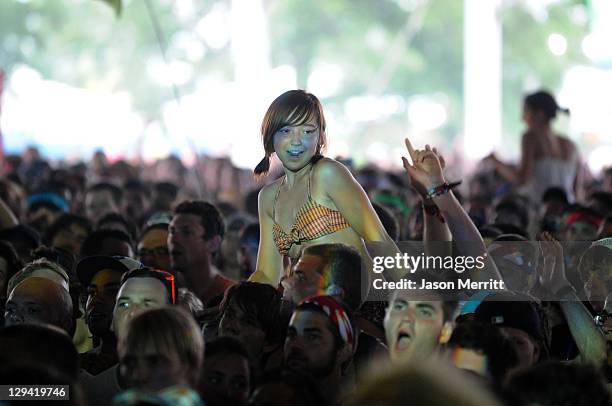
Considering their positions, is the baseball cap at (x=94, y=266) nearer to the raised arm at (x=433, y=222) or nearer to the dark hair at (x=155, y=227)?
the raised arm at (x=433, y=222)

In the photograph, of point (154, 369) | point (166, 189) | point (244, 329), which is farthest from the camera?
point (166, 189)

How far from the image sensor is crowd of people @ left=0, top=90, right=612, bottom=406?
4.08 m

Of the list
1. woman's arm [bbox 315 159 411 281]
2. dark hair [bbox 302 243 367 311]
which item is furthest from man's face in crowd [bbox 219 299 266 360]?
woman's arm [bbox 315 159 411 281]

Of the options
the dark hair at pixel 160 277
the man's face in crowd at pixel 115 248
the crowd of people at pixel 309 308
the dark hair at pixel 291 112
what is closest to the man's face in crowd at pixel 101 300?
the crowd of people at pixel 309 308

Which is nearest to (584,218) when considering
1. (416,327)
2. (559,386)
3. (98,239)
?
(98,239)

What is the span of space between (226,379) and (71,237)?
4656mm

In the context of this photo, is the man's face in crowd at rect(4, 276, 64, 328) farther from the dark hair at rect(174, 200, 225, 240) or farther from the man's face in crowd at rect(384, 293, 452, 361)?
the dark hair at rect(174, 200, 225, 240)

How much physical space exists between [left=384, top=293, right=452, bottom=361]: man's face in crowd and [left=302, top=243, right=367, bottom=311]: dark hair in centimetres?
46

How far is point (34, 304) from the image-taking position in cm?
589

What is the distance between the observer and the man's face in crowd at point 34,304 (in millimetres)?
5871

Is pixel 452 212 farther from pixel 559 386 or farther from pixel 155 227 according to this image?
pixel 155 227

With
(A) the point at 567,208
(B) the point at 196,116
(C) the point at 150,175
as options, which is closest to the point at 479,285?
(A) the point at 567,208

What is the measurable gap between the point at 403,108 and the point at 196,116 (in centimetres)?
1075

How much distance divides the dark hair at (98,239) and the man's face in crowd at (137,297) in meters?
2.31
